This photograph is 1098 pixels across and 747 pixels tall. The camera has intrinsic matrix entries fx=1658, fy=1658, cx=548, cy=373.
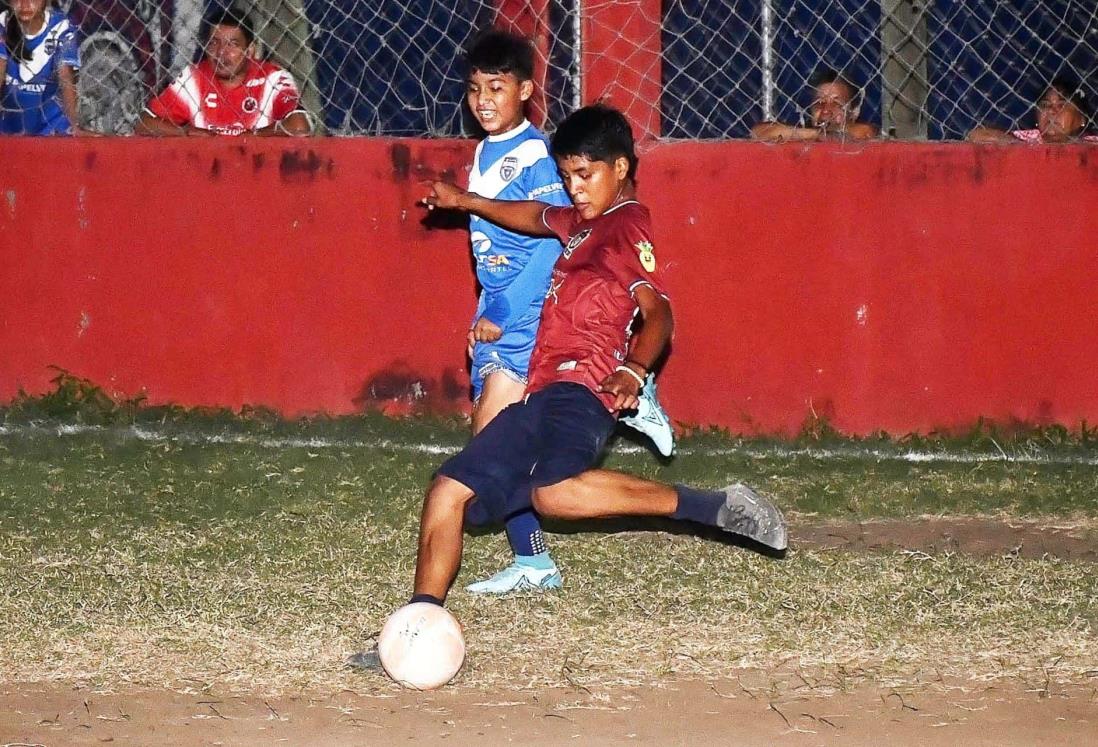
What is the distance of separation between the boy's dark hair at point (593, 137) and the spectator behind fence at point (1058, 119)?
2833 millimetres

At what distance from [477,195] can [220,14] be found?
3023 mm

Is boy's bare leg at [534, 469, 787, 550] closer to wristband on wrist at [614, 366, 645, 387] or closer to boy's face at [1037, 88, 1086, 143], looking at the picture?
wristband on wrist at [614, 366, 645, 387]

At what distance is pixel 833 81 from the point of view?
7285 mm

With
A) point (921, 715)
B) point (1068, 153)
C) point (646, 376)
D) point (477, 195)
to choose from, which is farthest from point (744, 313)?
point (921, 715)

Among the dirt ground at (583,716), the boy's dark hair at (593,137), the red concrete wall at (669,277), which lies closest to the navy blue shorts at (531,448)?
the dirt ground at (583,716)

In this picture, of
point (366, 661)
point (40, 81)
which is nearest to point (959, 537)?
point (366, 661)

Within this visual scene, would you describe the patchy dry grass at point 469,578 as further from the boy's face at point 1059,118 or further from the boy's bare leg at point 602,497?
the boy's face at point 1059,118

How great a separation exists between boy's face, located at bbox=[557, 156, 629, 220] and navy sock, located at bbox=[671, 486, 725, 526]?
879mm

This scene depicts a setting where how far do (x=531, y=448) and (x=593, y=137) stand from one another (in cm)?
96

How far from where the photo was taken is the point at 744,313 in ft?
23.7

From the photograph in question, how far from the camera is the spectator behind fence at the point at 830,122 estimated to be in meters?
7.20

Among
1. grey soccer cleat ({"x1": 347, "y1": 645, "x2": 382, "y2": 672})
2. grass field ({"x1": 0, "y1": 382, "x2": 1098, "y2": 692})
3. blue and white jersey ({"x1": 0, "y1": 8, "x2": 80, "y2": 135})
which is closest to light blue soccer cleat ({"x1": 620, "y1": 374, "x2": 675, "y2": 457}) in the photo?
grass field ({"x1": 0, "y1": 382, "x2": 1098, "y2": 692})

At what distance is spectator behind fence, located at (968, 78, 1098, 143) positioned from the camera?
7.27m

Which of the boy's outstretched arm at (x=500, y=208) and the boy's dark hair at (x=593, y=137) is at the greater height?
the boy's dark hair at (x=593, y=137)
